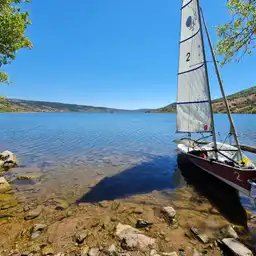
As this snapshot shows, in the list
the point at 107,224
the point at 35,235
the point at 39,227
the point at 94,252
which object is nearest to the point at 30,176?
the point at 39,227

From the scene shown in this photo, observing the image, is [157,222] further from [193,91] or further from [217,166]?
[193,91]

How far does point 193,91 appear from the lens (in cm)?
1630

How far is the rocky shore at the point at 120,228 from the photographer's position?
20.3 ft

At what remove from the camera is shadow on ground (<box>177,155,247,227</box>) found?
9.25m

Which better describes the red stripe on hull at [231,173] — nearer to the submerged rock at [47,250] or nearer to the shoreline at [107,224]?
the shoreline at [107,224]

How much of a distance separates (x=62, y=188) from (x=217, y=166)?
11.5 m

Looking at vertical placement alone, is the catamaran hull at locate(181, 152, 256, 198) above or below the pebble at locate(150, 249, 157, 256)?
above

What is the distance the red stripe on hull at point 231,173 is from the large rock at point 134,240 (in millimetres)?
6647

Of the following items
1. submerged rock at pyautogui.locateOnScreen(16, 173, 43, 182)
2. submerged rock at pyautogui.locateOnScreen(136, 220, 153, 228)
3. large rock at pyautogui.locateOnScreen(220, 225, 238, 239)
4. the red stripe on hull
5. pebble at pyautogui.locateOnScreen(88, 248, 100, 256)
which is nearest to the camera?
pebble at pyautogui.locateOnScreen(88, 248, 100, 256)

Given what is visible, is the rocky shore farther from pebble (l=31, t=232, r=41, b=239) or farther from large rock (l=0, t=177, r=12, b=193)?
large rock (l=0, t=177, r=12, b=193)

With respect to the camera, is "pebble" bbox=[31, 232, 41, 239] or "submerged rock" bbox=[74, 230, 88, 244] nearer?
"submerged rock" bbox=[74, 230, 88, 244]

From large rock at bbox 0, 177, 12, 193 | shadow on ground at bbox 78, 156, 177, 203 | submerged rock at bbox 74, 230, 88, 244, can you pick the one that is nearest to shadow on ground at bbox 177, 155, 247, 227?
shadow on ground at bbox 78, 156, 177, 203

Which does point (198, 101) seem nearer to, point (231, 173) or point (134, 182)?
point (231, 173)

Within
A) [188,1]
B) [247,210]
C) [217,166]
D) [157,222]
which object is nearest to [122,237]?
[157,222]
